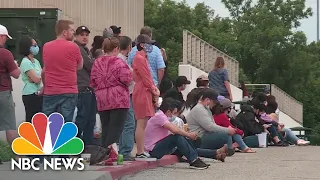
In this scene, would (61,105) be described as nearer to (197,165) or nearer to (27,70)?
(27,70)

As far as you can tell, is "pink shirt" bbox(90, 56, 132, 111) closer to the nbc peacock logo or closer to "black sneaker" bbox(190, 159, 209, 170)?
the nbc peacock logo

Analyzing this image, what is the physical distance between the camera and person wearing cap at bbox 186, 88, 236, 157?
13.6 metres

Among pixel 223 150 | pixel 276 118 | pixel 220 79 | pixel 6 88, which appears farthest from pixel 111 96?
pixel 276 118

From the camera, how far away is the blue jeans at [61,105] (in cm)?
1017

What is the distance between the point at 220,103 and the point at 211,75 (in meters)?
2.80

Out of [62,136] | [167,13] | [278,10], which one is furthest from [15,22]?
[278,10]

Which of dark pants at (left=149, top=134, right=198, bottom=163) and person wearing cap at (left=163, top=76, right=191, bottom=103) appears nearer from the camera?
dark pants at (left=149, top=134, right=198, bottom=163)

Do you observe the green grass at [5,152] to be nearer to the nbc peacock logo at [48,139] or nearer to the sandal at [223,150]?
the nbc peacock logo at [48,139]

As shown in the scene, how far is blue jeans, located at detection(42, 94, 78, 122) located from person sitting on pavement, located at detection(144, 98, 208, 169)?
2.15m

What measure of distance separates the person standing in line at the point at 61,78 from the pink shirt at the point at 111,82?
0.65 metres

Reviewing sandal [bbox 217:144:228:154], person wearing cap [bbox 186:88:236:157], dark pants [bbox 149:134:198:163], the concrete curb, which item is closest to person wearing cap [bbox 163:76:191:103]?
person wearing cap [bbox 186:88:236:157]

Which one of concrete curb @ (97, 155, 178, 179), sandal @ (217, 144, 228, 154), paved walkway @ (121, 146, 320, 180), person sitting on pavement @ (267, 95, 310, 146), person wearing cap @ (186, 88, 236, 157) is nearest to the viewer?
concrete curb @ (97, 155, 178, 179)

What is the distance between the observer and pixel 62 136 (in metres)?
10.0

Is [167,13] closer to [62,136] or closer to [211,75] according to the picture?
[211,75]
